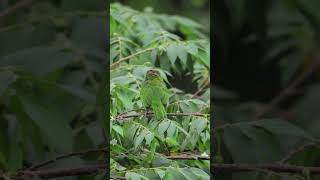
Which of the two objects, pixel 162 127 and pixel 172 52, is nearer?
pixel 162 127

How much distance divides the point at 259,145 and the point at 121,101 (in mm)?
162

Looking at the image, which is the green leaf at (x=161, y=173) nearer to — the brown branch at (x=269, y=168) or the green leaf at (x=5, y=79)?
the brown branch at (x=269, y=168)


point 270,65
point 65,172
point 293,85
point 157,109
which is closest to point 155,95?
point 157,109

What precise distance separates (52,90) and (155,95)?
0.20m

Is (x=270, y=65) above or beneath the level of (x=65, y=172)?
above

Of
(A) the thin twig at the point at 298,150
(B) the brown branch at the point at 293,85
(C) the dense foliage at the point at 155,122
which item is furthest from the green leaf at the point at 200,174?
(B) the brown branch at the point at 293,85

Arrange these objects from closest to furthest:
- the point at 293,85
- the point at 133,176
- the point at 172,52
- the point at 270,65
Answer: the point at 133,176 → the point at 172,52 → the point at 293,85 → the point at 270,65

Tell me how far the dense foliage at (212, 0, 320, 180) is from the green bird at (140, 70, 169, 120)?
127 mm

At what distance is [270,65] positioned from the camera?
6.04ft

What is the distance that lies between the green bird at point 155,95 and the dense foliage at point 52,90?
0.21 feet

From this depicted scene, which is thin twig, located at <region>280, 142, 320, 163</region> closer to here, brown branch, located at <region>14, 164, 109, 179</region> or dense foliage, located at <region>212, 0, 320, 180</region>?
dense foliage, located at <region>212, 0, 320, 180</region>

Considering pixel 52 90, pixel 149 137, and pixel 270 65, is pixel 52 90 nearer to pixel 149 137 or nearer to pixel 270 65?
pixel 149 137

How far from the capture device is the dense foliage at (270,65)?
109 cm

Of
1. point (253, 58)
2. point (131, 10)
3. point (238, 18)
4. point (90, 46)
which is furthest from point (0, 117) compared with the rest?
point (253, 58)
